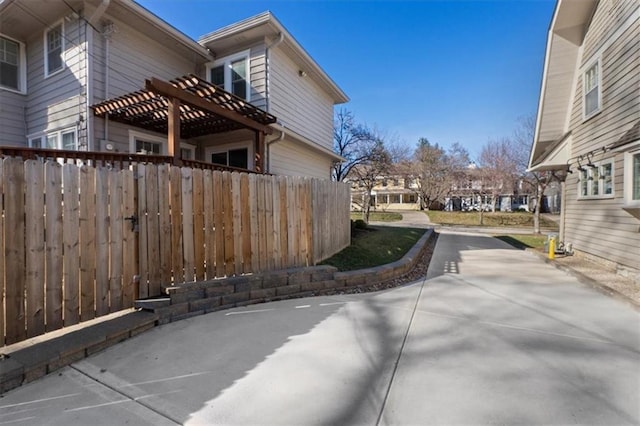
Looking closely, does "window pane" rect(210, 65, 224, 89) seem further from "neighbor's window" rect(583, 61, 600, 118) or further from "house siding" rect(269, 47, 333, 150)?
"neighbor's window" rect(583, 61, 600, 118)

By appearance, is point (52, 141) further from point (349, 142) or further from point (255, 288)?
point (349, 142)

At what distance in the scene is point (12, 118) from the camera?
27.9 ft

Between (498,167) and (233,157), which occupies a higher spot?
(498,167)

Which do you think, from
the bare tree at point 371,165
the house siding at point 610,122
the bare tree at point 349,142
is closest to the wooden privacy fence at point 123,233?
the house siding at point 610,122

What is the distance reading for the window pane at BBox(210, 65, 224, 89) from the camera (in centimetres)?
961

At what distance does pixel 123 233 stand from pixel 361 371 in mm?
3153

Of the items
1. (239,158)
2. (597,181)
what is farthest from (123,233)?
(597,181)

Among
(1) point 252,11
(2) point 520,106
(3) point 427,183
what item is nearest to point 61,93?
(1) point 252,11

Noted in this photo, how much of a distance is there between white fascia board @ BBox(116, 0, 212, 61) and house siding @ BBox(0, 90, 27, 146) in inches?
181

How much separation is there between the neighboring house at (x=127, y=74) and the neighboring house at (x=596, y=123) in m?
7.70

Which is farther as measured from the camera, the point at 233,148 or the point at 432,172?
the point at 432,172

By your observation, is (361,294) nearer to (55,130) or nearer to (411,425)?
(411,425)

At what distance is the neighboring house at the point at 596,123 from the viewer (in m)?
6.28

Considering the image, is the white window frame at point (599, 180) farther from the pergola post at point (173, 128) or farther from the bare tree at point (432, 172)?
the bare tree at point (432, 172)
